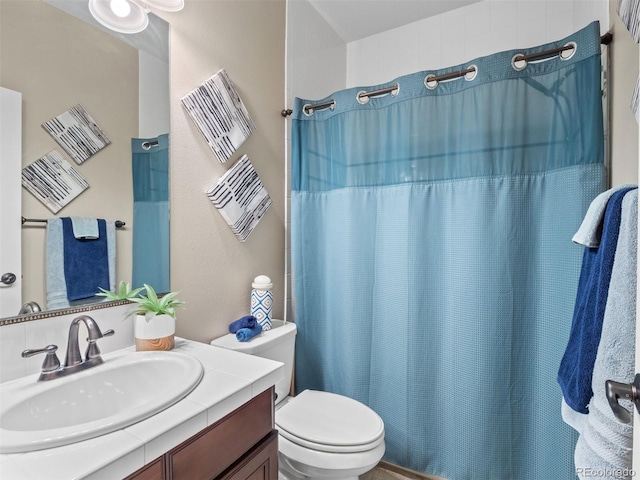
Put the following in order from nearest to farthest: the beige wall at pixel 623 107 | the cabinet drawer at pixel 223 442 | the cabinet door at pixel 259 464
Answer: the cabinet drawer at pixel 223 442
the cabinet door at pixel 259 464
the beige wall at pixel 623 107

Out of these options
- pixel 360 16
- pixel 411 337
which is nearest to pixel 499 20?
pixel 360 16

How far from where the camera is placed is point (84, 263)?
107 centimetres

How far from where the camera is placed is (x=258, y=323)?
5.12 feet

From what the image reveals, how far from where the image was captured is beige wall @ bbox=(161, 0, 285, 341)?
1.34 metres

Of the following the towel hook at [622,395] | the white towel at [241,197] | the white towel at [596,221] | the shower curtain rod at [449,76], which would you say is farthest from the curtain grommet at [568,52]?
the white towel at [241,197]

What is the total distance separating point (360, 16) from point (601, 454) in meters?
2.33

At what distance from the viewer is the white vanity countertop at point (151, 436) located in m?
0.58

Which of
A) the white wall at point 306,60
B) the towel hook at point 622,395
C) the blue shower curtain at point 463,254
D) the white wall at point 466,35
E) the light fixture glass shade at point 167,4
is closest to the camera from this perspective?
the towel hook at point 622,395

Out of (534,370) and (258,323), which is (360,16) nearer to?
(258,323)

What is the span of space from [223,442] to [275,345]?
2.36ft

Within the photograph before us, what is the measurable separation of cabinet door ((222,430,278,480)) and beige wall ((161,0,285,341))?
1.88 ft

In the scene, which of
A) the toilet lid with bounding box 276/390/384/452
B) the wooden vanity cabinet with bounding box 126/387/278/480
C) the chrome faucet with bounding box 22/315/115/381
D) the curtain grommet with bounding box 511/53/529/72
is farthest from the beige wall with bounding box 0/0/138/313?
the curtain grommet with bounding box 511/53/529/72

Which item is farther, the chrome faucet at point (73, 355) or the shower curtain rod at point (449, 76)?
the shower curtain rod at point (449, 76)

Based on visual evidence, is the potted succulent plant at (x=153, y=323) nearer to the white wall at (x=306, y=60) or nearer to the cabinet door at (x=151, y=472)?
the cabinet door at (x=151, y=472)
